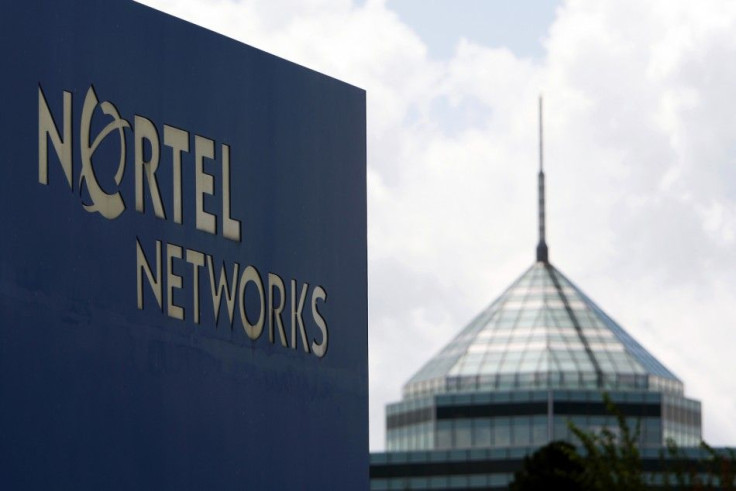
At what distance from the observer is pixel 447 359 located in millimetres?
121688

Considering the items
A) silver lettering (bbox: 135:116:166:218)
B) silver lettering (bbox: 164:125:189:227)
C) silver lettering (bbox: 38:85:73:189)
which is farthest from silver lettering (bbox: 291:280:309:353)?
silver lettering (bbox: 38:85:73:189)

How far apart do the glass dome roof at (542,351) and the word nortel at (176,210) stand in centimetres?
9767

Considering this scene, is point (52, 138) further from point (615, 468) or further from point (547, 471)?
point (547, 471)

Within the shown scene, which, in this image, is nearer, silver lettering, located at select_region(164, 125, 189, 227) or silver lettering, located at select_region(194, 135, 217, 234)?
silver lettering, located at select_region(164, 125, 189, 227)

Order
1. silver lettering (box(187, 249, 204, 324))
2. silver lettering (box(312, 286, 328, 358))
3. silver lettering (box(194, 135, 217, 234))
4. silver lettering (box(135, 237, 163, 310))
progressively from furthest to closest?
silver lettering (box(312, 286, 328, 358)), silver lettering (box(194, 135, 217, 234)), silver lettering (box(187, 249, 204, 324)), silver lettering (box(135, 237, 163, 310))

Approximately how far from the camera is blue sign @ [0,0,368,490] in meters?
13.7

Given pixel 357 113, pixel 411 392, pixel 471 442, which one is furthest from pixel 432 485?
pixel 357 113

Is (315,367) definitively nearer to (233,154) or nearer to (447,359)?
(233,154)

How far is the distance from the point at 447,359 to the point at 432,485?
59.6 ft

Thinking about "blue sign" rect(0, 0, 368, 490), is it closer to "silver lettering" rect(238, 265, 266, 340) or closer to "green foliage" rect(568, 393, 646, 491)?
"silver lettering" rect(238, 265, 266, 340)

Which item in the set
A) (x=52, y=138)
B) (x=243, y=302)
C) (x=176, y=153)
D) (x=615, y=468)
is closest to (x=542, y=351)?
(x=615, y=468)

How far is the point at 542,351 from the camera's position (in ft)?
388

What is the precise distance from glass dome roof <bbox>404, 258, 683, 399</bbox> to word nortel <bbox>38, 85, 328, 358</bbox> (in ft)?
320

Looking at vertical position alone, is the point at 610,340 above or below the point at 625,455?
above
